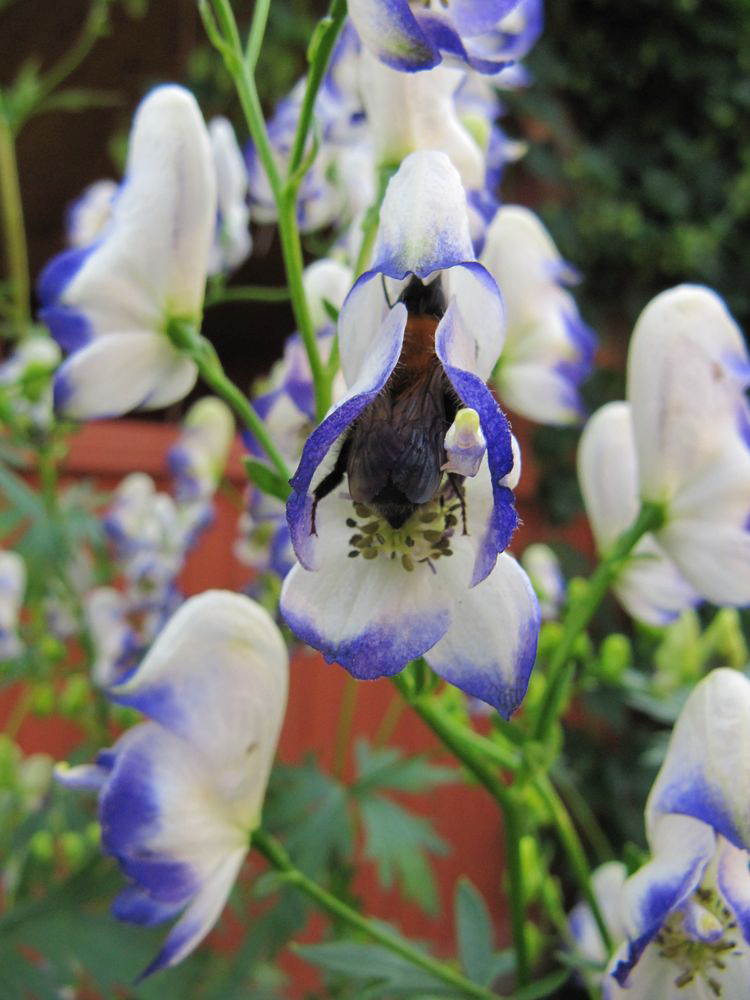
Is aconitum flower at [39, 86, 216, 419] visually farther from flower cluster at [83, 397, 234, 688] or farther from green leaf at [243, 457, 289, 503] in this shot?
flower cluster at [83, 397, 234, 688]

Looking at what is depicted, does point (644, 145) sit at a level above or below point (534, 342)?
below

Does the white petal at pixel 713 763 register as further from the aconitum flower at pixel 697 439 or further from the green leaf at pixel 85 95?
the green leaf at pixel 85 95

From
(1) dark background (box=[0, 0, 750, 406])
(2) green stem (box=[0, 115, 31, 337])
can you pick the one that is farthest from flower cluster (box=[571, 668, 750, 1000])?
(1) dark background (box=[0, 0, 750, 406])

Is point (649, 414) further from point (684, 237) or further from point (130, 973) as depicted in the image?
point (684, 237)

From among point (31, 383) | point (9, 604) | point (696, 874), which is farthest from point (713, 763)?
point (9, 604)

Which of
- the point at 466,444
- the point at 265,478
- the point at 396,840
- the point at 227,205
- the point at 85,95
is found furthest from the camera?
the point at 85,95

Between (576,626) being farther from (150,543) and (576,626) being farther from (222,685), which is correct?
(150,543)
